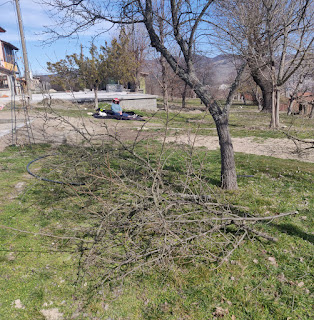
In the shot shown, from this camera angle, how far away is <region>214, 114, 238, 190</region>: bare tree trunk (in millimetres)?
4879

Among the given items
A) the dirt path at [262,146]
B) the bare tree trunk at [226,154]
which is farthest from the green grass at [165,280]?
the dirt path at [262,146]

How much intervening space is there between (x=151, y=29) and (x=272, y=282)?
4.34 metres

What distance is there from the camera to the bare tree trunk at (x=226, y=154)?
4879mm

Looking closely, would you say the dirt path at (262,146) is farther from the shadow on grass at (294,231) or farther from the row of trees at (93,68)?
the row of trees at (93,68)

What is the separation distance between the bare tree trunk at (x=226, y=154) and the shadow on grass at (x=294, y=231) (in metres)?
1.30

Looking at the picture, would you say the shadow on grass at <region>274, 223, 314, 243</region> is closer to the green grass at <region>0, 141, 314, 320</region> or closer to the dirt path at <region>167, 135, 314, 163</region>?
the green grass at <region>0, 141, 314, 320</region>

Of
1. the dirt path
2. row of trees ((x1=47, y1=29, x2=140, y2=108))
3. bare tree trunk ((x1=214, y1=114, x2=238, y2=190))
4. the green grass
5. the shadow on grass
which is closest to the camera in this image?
the green grass

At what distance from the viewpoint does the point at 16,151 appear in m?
7.87

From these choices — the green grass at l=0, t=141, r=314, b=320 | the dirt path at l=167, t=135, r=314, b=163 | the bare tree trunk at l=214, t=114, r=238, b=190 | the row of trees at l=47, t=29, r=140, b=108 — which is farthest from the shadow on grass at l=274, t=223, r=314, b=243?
the row of trees at l=47, t=29, r=140, b=108

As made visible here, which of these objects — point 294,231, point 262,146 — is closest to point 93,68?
point 262,146

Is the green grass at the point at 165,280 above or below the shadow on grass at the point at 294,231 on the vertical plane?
below

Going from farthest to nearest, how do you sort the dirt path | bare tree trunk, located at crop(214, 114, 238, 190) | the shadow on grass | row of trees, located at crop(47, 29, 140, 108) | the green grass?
1. row of trees, located at crop(47, 29, 140, 108)
2. the dirt path
3. bare tree trunk, located at crop(214, 114, 238, 190)
4. the shadow on grass
5. the green grass

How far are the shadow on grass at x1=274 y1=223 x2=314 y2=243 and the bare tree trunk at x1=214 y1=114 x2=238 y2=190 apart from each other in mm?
1303

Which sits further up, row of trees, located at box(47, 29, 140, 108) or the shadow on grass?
row of trees, located at box(47, 29, 140, 108)
